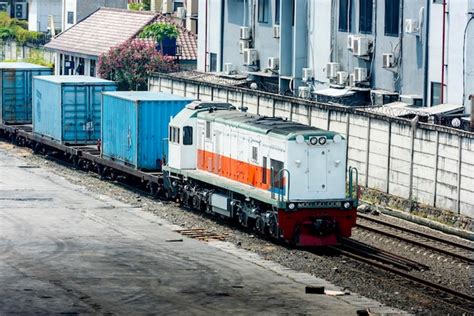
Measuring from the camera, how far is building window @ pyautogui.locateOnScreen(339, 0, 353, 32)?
46188mm

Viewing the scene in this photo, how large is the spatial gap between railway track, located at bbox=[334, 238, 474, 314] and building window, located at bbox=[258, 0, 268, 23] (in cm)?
2293

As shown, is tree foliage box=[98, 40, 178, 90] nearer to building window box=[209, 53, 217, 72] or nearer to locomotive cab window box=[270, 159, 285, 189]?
building window box=[209, 53, 217, 72]

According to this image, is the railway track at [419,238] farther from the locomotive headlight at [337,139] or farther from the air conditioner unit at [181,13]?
the air conditioner unit at [181,13]

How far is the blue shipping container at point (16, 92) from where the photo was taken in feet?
172

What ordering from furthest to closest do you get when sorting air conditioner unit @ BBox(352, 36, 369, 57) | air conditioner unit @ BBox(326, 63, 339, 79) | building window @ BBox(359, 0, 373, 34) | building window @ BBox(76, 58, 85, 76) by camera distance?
building window @ BBox(76, 58, 85, 76) < air conditioner unit @ BBox(326, 63, 339, 79) < building window @ BBox(359, 0, 373, 34) < air conditioner unit @ BBox(352, 36, 369, 57)

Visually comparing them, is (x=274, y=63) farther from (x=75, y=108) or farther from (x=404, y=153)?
(x=404, y=153)

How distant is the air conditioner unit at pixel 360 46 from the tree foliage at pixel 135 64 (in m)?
17.3

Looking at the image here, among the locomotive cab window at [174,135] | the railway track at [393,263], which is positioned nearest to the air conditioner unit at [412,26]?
the locomotive cab window at [174,135]

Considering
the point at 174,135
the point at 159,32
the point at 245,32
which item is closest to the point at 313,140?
the point at 174,135

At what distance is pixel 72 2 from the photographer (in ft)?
255

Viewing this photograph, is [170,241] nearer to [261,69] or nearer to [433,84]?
[433,84]

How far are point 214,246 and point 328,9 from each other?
63.7ft

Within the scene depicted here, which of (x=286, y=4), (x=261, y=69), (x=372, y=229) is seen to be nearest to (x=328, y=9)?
(x=286, y=4)

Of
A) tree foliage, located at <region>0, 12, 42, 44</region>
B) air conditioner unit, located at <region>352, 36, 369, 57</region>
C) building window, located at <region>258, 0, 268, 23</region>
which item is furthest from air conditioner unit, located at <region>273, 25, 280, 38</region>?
tree foliage, located at <region>0, 12, 42, 44</region>
